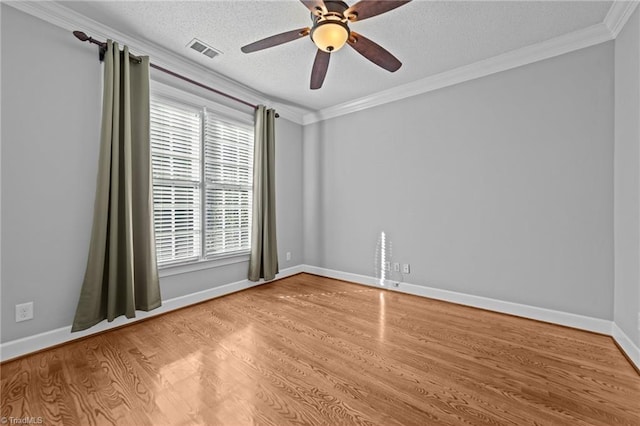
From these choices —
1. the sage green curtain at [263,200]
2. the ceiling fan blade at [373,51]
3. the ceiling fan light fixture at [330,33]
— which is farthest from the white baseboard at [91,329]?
the ceiling fan blade at [373,51]

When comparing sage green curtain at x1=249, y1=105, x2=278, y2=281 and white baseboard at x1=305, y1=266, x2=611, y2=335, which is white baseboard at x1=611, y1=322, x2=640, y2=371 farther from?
sage green curtain at x1=249, y1=105, x2=278, y2=281

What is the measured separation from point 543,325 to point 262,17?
387 cm

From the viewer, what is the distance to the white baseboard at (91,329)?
2.02m

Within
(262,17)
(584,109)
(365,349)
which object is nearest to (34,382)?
(365,349)

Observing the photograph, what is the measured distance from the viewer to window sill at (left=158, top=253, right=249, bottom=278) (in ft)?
9.67

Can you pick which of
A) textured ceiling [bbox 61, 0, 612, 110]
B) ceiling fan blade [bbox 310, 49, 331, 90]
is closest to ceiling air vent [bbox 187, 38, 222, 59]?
textured ceiling [bbox 61, 0, 612, 110]

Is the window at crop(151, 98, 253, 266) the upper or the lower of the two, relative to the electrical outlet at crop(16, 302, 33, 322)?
upper

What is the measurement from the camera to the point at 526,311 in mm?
2816

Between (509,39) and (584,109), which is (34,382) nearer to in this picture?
(509,39)

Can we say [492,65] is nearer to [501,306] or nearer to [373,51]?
[373,51]

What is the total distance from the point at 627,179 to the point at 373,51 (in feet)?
7.51

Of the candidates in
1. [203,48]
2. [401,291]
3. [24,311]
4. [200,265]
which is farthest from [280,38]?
[401,291]

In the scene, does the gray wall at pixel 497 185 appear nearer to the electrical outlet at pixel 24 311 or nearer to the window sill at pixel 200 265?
the window sill at pixel 200 265

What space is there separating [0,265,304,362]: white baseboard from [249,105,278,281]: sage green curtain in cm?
39
